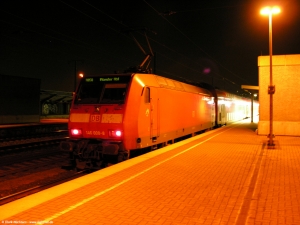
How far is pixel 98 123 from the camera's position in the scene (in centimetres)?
1031

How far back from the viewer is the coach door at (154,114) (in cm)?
1136

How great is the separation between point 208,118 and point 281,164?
1240 centimetres

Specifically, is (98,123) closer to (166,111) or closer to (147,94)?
(147,94)

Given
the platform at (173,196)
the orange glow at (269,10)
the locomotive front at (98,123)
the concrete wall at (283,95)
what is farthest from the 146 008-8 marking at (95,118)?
the concrete wall at (283,95)

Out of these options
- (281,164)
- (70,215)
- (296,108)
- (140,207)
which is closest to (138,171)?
(140,207)

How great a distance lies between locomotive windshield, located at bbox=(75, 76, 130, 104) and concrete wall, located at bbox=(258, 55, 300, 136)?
34.6 ft

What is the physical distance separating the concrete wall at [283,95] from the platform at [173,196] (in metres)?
8.87

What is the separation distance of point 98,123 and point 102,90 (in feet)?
3.90

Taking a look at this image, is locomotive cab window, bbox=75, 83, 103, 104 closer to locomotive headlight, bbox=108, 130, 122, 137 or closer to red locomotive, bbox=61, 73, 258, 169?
red locomotive, bbox=61, 73, 258, 169

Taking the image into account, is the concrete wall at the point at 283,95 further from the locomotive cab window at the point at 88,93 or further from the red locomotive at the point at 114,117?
the locomotive cab window at the point at 88,93

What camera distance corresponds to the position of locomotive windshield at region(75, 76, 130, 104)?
10414 millimetres

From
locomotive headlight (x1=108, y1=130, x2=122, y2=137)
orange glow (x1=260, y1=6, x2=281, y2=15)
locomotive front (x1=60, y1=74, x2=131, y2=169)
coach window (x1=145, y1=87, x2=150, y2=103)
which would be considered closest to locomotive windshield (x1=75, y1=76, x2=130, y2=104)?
locomotive front (x1=60, y1=74, x2=131, y2=169)

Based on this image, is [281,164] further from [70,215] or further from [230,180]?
[70,215]

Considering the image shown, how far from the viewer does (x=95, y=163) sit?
10570 mm
